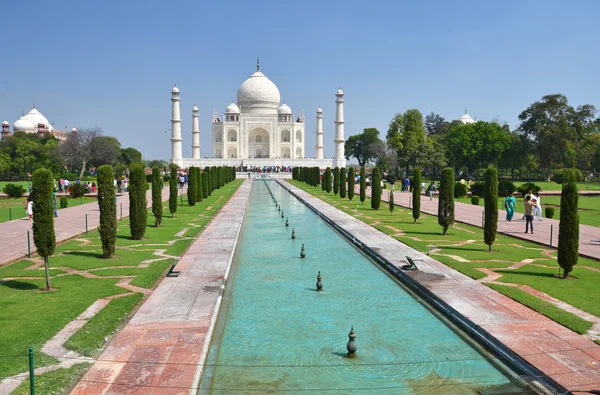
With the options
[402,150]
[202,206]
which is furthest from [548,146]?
[202,206]

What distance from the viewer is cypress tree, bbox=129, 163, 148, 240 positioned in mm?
11469

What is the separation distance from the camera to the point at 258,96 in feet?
226

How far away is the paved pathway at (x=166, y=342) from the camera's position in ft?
14.1

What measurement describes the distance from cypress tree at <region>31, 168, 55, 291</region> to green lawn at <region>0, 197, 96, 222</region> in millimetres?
9160

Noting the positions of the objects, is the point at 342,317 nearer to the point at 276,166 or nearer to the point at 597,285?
the point at 597,285

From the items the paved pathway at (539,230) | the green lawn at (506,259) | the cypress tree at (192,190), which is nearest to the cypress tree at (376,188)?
the paved pathway at (539,230)

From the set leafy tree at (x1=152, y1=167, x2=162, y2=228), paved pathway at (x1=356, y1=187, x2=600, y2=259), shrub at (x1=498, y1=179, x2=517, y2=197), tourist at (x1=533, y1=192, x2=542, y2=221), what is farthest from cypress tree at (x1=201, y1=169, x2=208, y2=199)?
tourist at (x1=533, y1=192, x2=542, y2=221)

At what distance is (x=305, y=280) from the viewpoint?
837 centimetres

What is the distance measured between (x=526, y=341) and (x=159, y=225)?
10939mm

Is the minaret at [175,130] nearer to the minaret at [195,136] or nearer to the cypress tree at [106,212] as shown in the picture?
the minaret at [195,136]

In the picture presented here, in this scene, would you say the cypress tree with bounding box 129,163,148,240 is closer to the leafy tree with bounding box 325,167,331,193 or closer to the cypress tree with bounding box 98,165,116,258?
Answer: the cypress tree with bounding box 98,165,116,258

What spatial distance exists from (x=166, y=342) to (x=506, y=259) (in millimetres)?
6561

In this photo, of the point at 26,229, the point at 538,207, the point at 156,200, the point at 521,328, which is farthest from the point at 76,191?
the point at 521,328

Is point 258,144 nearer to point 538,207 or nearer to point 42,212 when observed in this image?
point 538,207
